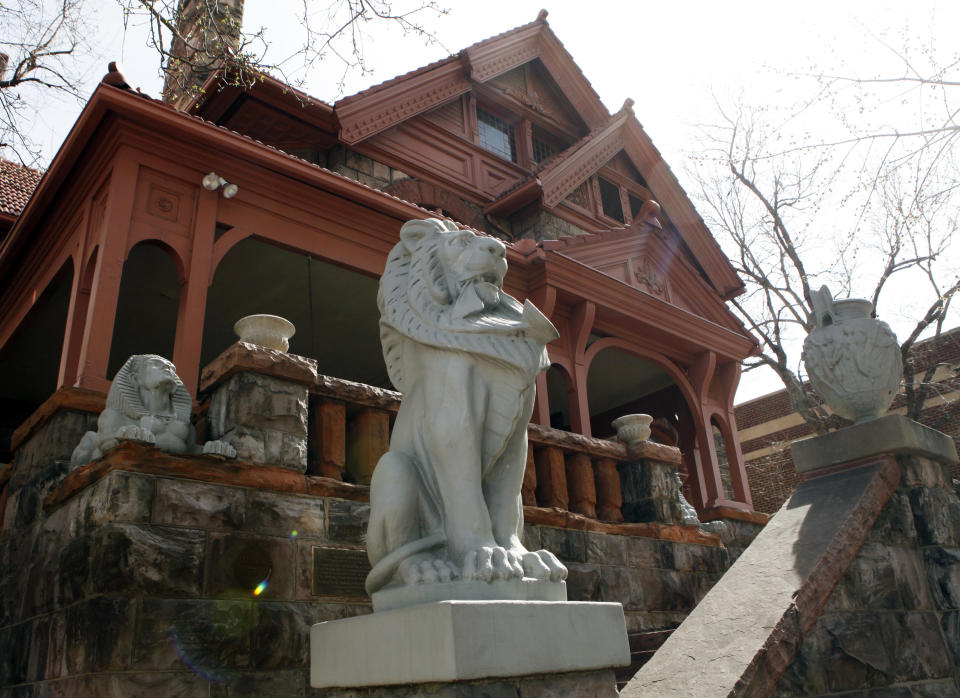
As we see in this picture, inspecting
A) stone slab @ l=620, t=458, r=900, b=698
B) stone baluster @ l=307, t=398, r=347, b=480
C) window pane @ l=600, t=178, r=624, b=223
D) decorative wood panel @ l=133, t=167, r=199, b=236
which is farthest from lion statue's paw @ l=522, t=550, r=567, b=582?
window pane @ l=600, t=178, r=624, b=223

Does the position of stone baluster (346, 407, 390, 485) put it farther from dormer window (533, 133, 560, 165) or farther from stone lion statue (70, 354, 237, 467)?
dormer window (533, 133, 560, 165)

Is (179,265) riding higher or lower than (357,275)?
lower

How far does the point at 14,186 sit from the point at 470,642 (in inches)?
496

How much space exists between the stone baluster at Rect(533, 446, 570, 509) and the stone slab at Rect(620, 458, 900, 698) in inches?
69.8

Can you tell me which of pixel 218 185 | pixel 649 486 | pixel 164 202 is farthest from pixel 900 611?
pixel 164 202

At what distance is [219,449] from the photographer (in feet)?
14.0

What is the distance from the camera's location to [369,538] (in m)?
2.92

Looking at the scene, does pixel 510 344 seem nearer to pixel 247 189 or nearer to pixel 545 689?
pixel 545 689

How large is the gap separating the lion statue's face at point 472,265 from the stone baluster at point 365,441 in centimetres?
213

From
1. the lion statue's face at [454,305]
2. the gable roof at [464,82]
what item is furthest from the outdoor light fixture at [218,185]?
the lion statue's face at [454,305]

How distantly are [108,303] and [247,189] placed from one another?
1.98 meters

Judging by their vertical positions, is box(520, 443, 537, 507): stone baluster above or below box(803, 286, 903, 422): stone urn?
below

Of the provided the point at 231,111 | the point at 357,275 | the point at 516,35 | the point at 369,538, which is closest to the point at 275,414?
the point at 369,538

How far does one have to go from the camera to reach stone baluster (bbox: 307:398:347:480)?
485 cm
